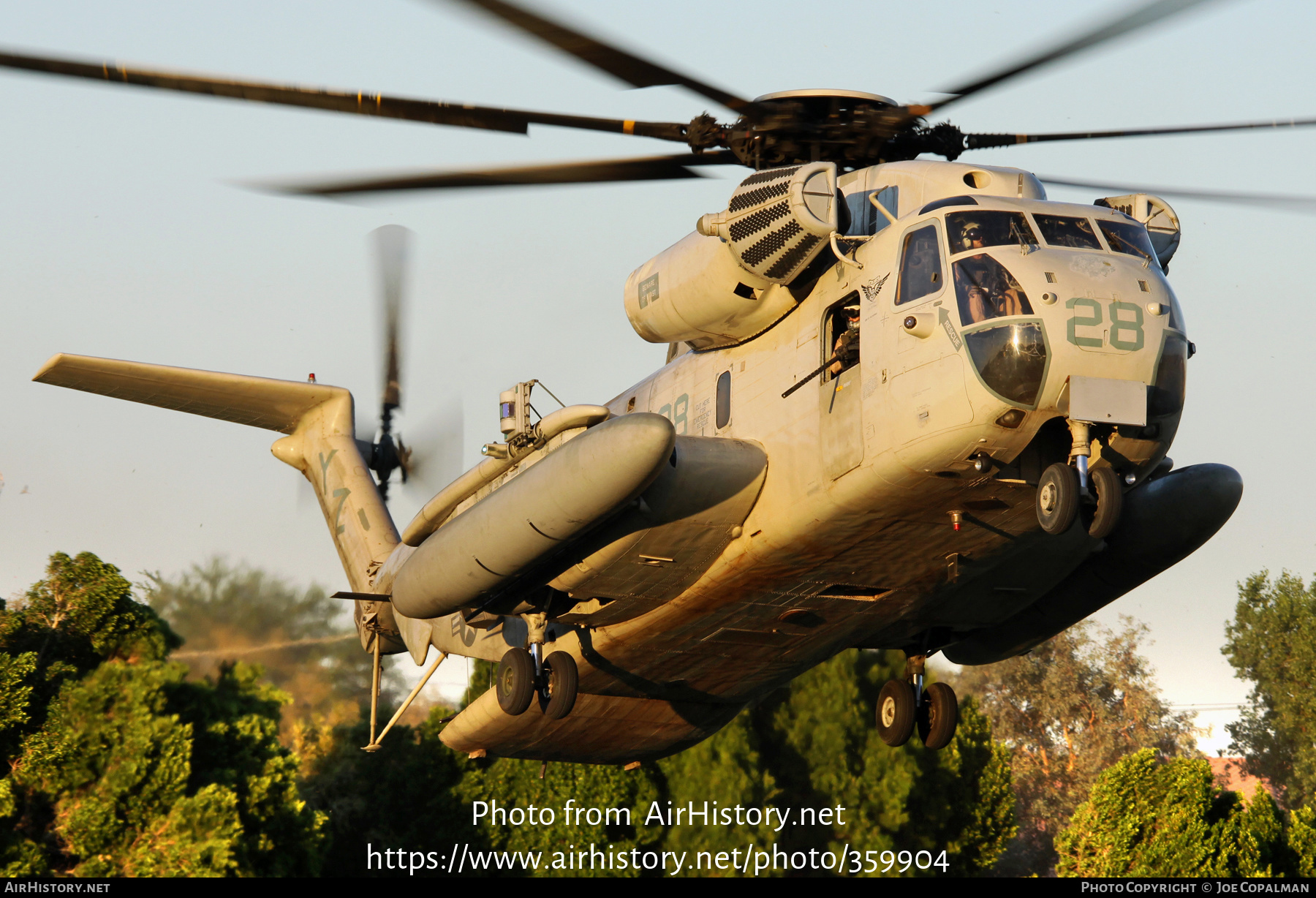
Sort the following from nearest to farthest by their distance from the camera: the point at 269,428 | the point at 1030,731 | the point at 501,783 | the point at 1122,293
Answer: the point at 1122,293
the point at 269,428
the point at 501,783
the point at 1030,731

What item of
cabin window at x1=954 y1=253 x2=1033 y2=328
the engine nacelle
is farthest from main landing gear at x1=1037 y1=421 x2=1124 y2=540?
the engine nacelle

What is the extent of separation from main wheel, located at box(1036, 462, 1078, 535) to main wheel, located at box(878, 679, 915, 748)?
4634 mm

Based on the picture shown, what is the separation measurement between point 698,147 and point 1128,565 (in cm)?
583

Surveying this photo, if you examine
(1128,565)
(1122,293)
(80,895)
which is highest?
(1122,293)

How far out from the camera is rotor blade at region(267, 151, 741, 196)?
1080 centimetres

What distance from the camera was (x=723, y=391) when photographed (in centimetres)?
1284

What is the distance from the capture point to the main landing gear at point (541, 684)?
1360cm

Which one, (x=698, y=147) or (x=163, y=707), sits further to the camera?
(x=163, y=707)

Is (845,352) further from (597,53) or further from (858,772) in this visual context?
(858,772)

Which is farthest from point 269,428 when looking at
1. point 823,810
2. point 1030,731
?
point 1030,731

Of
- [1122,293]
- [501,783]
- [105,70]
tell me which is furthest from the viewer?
[501,783]

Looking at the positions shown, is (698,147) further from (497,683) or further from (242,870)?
(242,870)

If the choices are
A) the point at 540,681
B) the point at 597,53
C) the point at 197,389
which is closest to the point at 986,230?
the point at 597,53

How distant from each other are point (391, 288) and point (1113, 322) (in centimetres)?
1270
